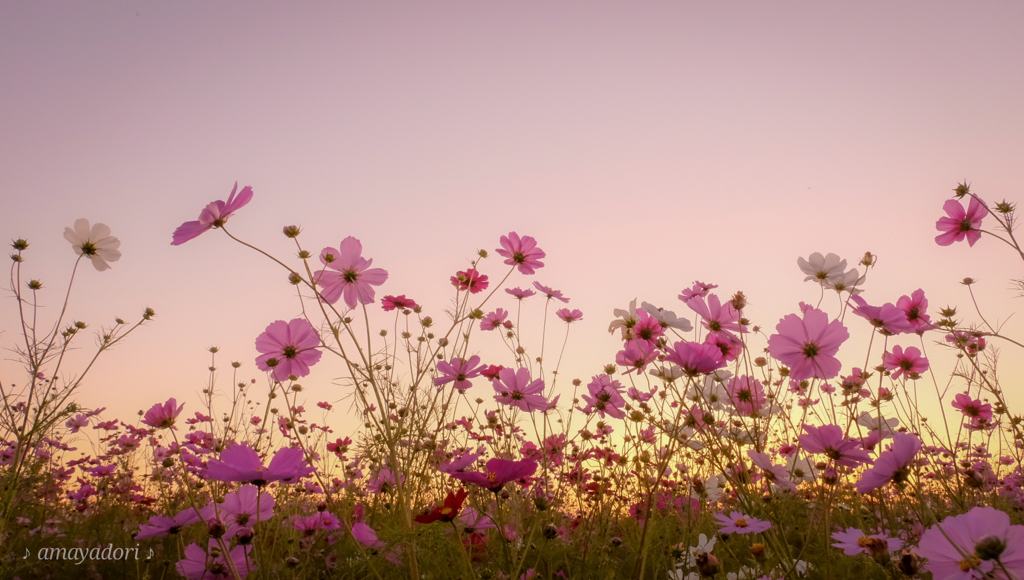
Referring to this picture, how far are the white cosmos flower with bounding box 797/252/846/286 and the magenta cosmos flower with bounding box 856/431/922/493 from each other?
106cm

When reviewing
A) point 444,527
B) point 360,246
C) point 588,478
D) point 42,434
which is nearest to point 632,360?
point 444,527

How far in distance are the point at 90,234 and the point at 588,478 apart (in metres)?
2.93

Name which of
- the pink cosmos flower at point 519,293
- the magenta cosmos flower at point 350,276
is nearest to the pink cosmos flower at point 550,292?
the pink cosmos flower at point 519,293

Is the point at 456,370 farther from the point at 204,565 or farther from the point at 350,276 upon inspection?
the point at 204,565

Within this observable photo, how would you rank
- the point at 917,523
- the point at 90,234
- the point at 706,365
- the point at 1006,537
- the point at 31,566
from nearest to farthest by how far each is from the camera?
1. the point at 1006,537
2. the point at 706,365
3. the point at 31,566
4. the point at 917,523
5. the point at 90,234

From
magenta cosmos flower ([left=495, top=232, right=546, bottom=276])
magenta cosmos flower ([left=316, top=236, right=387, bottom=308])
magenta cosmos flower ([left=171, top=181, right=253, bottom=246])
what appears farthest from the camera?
magenta cosmos flower ([left=495, top=232, right=546, bottom=276])

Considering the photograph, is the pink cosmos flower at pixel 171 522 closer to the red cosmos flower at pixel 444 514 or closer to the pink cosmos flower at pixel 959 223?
the red cosmos flower at pixel 444 514

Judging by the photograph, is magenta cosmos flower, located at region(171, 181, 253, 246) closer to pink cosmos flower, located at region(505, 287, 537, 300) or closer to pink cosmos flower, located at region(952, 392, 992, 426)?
pink cosmos flower, located at region(505, 287, 537, 300)

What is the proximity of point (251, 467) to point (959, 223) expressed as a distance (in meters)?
2.67

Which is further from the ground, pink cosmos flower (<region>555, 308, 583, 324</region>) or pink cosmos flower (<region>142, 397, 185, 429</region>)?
pink cosmos flower (<region>555, 308, 583, 324</region>)

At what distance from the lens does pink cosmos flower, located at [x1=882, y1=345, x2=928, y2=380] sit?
7.16 feet

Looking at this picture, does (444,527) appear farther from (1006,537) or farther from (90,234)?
(90,234)

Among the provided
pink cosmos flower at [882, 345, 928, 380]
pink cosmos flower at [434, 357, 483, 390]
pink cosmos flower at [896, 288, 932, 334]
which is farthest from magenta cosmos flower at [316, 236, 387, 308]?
pink cosmos flower at [882, 345, 928, 380]

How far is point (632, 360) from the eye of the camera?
Answer: 5.81 feet
